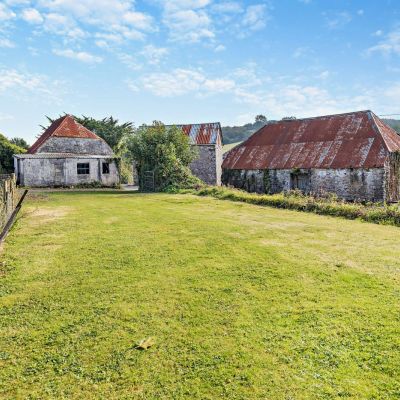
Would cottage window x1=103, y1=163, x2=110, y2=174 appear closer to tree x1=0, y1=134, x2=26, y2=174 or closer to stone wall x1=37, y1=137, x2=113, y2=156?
stone wall x1=37, y1=137, x2=113, y2=156

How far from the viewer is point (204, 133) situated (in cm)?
3606

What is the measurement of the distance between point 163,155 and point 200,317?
22371 mm

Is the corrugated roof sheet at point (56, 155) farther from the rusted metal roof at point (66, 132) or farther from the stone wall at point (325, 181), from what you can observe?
the stone wall at point (325, 181)

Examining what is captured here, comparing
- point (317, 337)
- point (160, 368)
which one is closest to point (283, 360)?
point (317, 337)

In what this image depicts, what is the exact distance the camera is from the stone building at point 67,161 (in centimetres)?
2823

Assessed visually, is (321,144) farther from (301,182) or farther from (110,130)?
(110,130)

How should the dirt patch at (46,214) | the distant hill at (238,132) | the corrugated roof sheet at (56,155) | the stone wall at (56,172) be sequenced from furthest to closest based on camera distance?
the distant hill at (238,132)
the stone wall at (56,172)
the corrugated roof sheet at (56,155)
the dirt patch at (46,214)

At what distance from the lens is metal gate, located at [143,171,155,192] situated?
2706 cm

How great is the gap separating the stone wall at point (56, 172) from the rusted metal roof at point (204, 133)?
9.87 metres

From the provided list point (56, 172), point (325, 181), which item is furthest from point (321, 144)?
point (56, 172)

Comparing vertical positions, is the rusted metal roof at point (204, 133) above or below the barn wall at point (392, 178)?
above

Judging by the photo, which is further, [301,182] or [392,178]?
[301,182]

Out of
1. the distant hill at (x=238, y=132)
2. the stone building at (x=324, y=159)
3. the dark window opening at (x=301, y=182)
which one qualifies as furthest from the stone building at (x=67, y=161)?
the distant hill at (x=238, y=132)

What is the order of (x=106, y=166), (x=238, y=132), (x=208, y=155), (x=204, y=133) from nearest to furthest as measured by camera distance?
1. (x=106, y=166)
2. (x=208, y=155)
3. (x=204, y=133)
4. (x=238, y=132)
